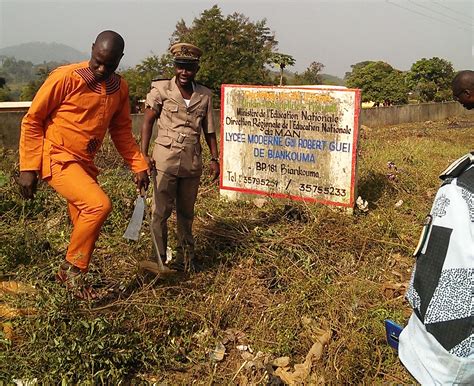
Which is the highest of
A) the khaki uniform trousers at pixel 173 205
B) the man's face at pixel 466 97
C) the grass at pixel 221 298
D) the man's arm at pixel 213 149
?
the man's face at pixel 466 97

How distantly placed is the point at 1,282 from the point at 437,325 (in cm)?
312

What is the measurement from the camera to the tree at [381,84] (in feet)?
108

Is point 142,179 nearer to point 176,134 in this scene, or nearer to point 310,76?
point 176,134

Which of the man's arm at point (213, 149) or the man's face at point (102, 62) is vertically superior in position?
→ the man's face at point (102, 62)

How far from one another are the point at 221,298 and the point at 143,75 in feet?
82.2

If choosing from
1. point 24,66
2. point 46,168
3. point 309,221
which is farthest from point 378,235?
point 24,66

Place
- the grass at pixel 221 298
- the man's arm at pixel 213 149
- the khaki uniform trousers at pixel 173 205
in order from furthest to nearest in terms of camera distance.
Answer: the man's arm at pixel 213 149
the khaki uniform trousers at pixel 173 205
the grass at pixel 221 298

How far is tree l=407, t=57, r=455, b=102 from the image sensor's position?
112 feet

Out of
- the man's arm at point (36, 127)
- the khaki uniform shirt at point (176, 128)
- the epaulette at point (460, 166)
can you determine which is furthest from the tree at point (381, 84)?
the epaulette at point (460, 166)

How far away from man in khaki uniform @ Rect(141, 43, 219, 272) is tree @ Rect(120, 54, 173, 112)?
1213cm

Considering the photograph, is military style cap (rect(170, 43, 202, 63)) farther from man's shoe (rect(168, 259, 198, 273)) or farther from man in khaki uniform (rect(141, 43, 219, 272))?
man's shoe (rect(168, 259, 198, 273))

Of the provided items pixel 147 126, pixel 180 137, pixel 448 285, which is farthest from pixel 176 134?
pixel 448 285

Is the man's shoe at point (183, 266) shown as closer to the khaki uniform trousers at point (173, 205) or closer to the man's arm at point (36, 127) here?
the khaki uniform trousers at point (173, 205)

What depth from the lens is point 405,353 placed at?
1765 mm
